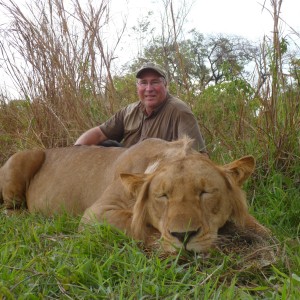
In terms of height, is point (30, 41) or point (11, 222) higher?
point (30, 41)

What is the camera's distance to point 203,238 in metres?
2.75

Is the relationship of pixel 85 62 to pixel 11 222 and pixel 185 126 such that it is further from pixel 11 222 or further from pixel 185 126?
pixel 11 222

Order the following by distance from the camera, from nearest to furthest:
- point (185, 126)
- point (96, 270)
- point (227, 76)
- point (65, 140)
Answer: point (96, 270) < point (185, 126) < point (227, 76) < point (65, 140)

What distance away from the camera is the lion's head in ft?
8.94

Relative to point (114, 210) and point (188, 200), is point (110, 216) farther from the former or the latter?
point (188, 200)

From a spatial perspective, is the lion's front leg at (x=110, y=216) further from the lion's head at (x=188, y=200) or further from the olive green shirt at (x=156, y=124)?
the olive green shirt at (x=156, y=124)

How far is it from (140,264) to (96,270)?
0.22 meters

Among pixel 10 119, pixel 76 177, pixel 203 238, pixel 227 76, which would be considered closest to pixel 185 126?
pixel 227 76

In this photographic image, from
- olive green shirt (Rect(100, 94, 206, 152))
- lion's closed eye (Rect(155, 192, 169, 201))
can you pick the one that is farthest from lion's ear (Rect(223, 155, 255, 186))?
olive green shirt (Rect(100, 94, 206, 152))

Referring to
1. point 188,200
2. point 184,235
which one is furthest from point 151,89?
point 184,235

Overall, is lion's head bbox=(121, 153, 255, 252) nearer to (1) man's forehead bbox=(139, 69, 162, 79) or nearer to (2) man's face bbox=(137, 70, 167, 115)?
(2) man's face bbox=(137, 70, 167, 115)

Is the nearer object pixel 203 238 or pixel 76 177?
pixel 203 238

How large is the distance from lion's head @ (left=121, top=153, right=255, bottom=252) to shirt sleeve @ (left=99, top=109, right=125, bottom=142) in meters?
2.51

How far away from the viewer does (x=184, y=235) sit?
2.67 m
